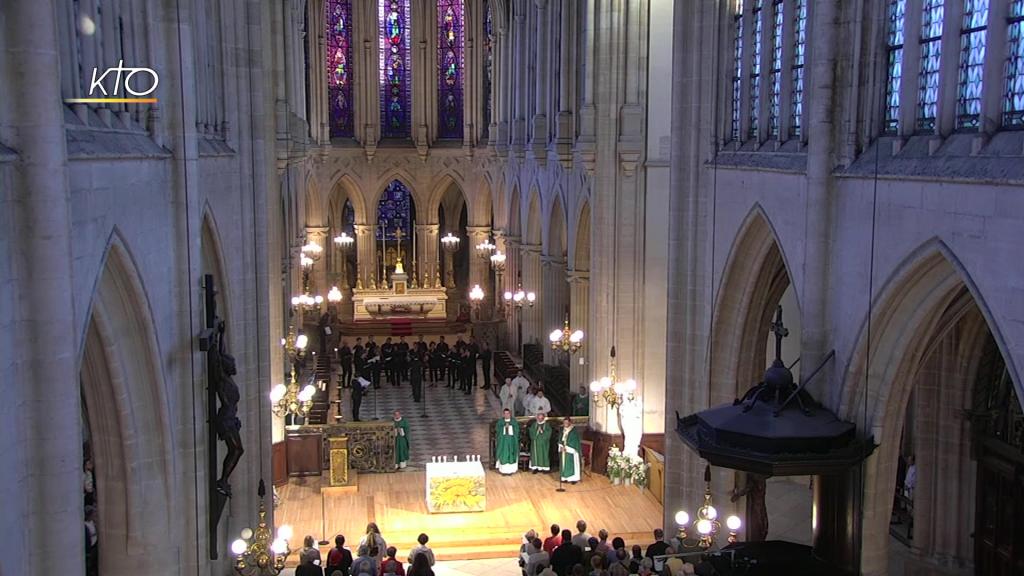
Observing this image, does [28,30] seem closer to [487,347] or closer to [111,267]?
[111,267]

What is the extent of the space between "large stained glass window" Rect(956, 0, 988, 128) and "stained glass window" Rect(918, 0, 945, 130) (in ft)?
1.13

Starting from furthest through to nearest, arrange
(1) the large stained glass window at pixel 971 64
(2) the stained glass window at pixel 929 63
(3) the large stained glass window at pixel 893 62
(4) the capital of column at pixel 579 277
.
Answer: (4) the capital of column at pixel 579 277 < (3) the large stained glass window at pixel 893 62 < (2) the stained glass window at pixel 929 63 < (1) the large stained glass window at pixel 971 64

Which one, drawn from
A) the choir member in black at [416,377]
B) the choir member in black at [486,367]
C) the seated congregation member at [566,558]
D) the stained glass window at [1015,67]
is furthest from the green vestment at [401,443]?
the stained glass window at [1015,67]

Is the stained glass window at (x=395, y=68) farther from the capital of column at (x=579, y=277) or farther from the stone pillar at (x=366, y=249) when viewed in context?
the capital of column at (x=579, y=277)

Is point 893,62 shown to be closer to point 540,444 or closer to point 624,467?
point 624,467

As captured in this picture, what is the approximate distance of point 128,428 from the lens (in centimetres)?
1138

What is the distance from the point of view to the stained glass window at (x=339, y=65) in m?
40.1

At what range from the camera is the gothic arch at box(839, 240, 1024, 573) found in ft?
36.3

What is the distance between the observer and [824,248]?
41.6 feet

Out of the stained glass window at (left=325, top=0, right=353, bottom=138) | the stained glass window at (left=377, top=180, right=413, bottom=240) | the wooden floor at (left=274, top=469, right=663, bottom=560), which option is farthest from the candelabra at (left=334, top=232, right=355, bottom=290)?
the wooden floor at (left=274, top=469, right=663, bottom=560)

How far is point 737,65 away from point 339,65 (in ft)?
85.8

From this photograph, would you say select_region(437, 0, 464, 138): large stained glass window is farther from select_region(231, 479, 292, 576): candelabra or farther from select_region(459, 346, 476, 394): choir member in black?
select_region(231, 479, 292, 576): candelabra

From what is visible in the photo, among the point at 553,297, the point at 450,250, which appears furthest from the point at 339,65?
the point at 553,297

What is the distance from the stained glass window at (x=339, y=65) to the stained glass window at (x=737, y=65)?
25.7 metres
